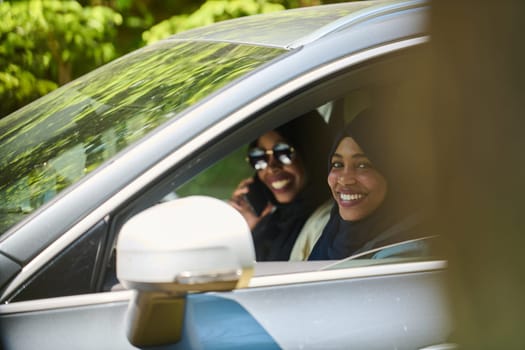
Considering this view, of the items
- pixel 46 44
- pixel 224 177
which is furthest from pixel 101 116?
pixel 46 44

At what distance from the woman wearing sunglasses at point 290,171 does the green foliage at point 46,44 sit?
11.2ft

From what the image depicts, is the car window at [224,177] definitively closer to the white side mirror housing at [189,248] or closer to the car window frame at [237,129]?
the car window frame at [237,129]

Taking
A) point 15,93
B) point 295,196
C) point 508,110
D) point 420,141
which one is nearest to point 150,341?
point 420,141

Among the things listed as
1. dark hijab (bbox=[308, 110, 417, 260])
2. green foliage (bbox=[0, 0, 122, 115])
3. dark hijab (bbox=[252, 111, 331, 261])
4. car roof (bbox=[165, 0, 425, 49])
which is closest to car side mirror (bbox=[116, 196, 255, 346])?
car roof (bbox=[165, 0, 425, 49])

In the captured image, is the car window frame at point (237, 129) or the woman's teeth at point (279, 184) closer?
the car window frame at point (237, 129)

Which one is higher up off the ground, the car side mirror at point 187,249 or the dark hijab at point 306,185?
the car side mirror at point 187,249

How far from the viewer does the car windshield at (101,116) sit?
212cm

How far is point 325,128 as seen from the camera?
3.52 metres

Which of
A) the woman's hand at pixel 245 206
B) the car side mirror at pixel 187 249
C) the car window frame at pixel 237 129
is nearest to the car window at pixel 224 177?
the woman's hand at pixel 245 206

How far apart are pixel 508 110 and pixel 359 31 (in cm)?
115

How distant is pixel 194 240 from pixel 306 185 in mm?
1935

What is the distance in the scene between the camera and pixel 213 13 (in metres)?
6.61

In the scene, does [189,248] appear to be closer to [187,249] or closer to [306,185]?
[187,249]

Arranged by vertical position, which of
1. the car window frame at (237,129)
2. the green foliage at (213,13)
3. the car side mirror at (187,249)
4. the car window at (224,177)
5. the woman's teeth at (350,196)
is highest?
the green foliage at (213,13)
